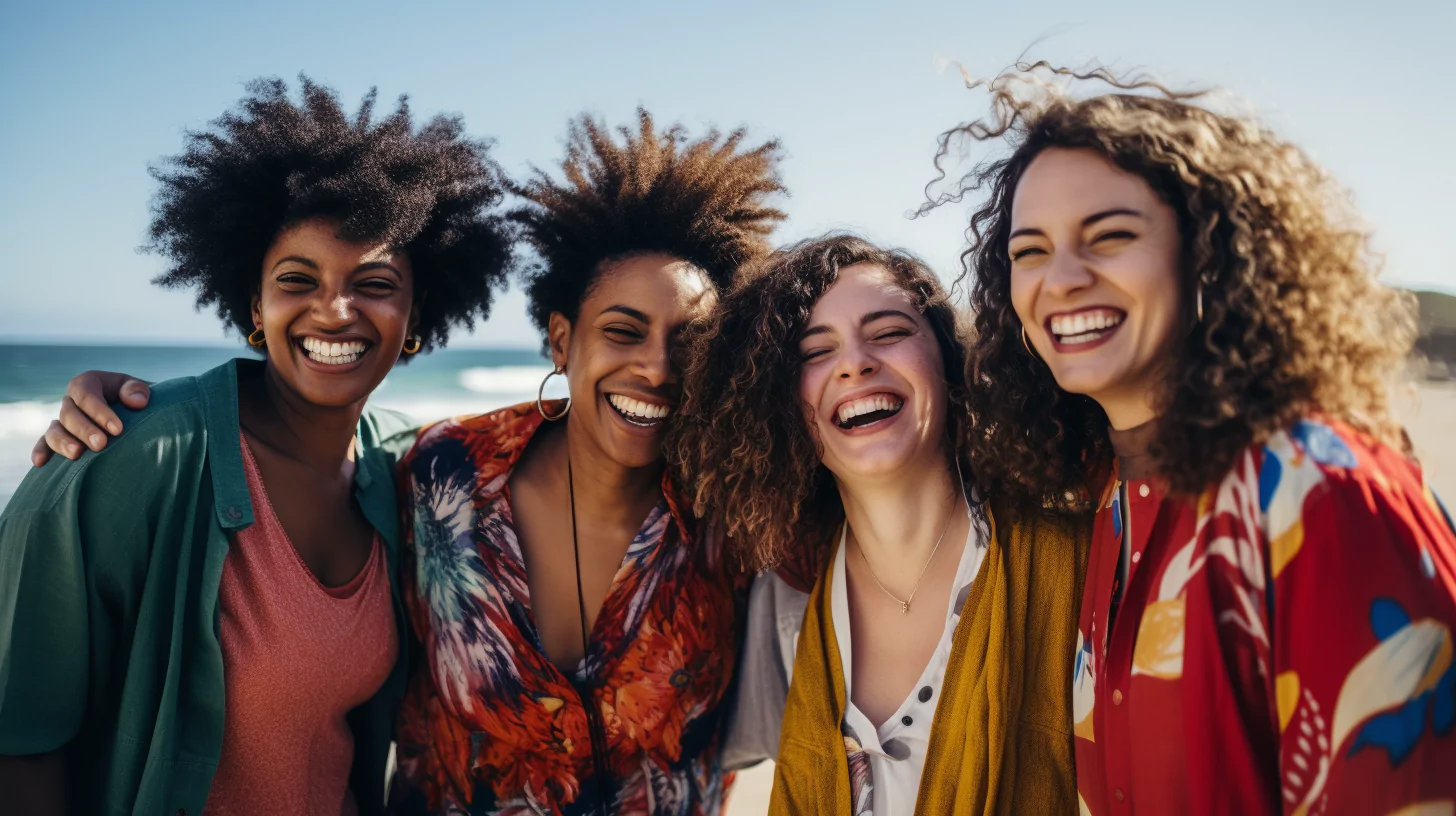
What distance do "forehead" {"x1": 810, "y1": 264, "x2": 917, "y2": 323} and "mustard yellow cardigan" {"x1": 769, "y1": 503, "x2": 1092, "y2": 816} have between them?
0.74 meters

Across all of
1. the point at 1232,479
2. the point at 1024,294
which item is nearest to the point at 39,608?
the point at 1024,294

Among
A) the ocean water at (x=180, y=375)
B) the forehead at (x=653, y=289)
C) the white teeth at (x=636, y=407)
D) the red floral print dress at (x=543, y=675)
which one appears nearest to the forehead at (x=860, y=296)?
the forehead at (x=653, y=289)

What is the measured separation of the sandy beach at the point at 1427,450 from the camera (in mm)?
2141

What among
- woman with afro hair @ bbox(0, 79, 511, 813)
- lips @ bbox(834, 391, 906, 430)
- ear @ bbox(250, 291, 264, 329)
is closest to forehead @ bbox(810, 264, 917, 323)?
lips @ bbox(834, 391, 906, 430)

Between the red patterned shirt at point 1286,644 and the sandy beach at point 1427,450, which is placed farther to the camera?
the sandy beach at point 1427,450

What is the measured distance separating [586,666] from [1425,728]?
2.19 metres

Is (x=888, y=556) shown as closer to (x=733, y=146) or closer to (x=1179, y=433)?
(x=1179, y=433)

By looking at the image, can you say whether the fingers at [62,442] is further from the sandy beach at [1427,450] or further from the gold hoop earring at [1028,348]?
the sandy beach at [1427,450]

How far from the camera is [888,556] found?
2955 mm

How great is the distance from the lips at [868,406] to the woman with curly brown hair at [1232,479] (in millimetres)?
566

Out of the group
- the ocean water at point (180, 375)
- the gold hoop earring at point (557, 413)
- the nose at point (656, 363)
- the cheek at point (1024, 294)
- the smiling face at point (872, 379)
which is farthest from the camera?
the ocean water at point (180, 375)

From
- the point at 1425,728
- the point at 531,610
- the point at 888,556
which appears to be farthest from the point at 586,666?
the point at 1425,728

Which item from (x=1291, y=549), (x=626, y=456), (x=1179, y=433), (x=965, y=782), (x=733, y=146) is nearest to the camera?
(x=1291, y=549)

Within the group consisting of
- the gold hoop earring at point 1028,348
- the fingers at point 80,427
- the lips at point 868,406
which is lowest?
the fingers at point 80,427
